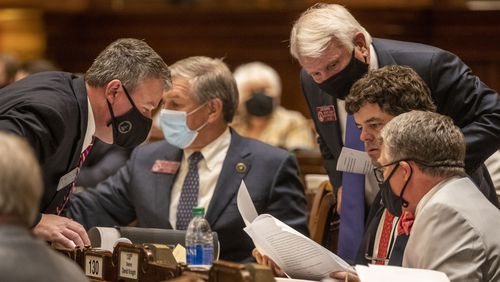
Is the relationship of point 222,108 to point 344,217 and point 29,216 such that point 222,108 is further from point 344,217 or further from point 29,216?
point 29,216

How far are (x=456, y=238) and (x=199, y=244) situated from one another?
40.0 inches

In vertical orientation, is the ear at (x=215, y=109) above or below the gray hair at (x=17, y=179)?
below

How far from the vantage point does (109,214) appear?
481 cm

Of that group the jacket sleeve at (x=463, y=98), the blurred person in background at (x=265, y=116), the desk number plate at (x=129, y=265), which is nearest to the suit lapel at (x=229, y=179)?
the jacket sleeve at (x=463, y=98)

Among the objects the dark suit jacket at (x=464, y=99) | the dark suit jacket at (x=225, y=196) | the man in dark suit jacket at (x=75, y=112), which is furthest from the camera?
the dark suit jacket at (x=225, y=196)

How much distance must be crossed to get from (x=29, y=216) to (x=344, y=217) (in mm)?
2353

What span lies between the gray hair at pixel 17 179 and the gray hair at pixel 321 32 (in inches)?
84.7

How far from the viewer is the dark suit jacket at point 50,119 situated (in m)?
3.27

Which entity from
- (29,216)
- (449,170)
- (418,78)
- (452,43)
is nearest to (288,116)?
(452,43)

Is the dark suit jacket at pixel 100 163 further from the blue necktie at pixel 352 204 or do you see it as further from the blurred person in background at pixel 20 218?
the blurred person in background at pixel 20 218

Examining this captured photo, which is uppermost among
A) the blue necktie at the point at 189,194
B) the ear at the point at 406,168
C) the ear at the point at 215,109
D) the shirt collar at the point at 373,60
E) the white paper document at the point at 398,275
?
the shirt collar at the point at 373,60

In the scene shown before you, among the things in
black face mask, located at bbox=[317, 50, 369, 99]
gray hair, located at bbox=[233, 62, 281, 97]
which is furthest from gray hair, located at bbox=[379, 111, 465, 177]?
gray hair, located at bbox=[233, 62, 281, 97]

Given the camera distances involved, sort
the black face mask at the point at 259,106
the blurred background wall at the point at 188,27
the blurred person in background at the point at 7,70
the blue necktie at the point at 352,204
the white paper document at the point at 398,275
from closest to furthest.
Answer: the white paper document at the point at 398,275
the blue necktie at the point at 352,204
the black face mask at the point at 259,106
the blurred person in background at the point at 7,70
the blurred background wall at the point at 188,27

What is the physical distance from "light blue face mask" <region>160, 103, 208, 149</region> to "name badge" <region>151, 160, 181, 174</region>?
0.10m
